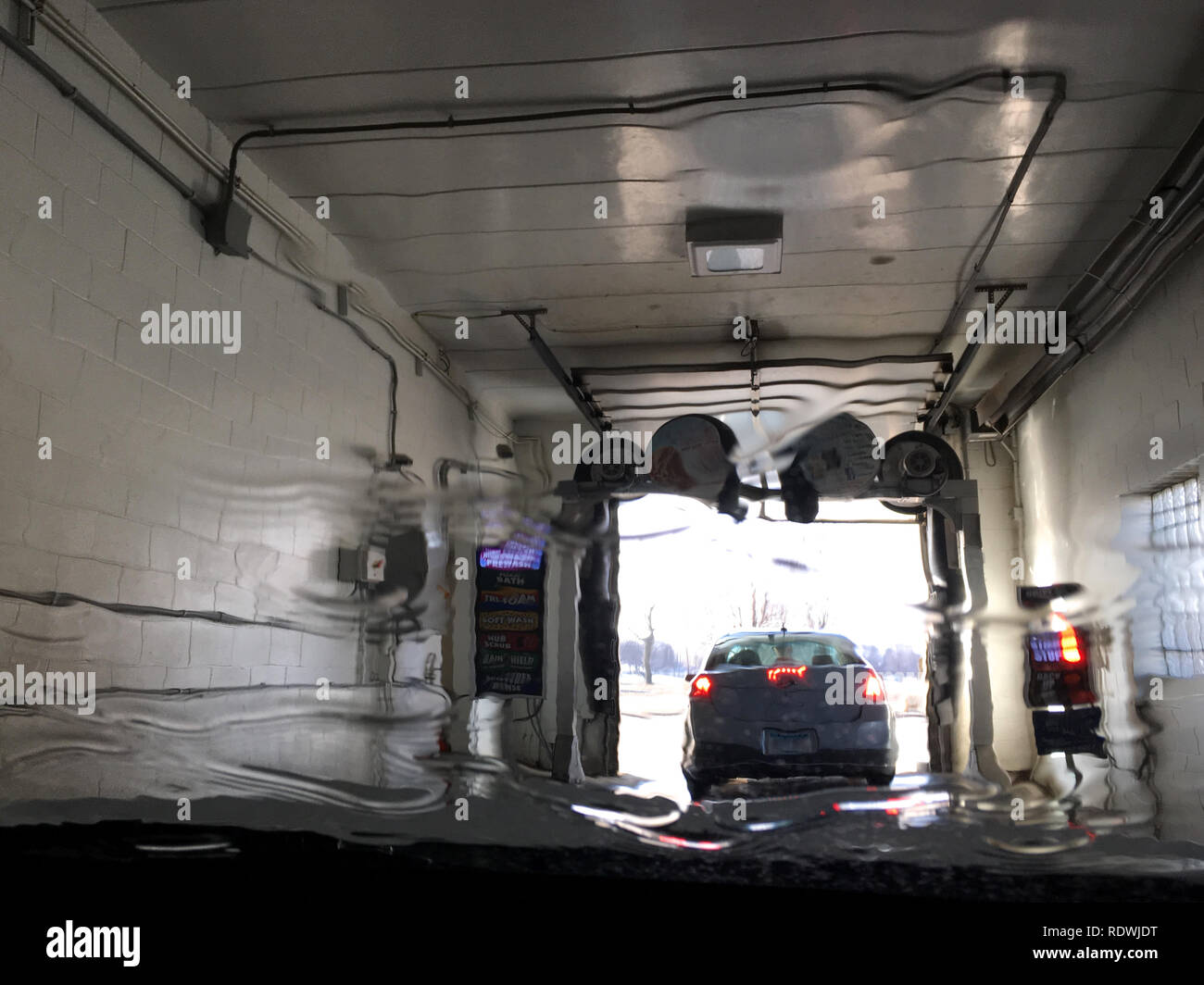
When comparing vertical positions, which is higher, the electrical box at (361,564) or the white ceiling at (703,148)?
the white ceiling at (703,148)

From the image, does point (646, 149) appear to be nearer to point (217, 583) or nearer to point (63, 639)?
point (217, 583)

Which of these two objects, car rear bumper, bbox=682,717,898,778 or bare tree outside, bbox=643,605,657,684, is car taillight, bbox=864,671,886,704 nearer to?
car rear bumper, bbox=682,717,898,778

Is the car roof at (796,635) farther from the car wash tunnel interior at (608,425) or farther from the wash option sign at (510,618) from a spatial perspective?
the wash option sign at (510,618)

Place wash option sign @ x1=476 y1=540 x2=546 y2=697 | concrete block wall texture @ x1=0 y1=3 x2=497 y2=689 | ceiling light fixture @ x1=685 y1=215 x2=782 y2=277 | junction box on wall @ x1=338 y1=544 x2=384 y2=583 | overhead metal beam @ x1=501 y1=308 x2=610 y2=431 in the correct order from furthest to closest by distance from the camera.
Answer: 1. overhead metal beam @ x1=501 y1=308 x2=610 y2=431
2. ceiling light fixture @ x1=685 y1=215 x2=782 y2=277
3. concrete block wall texture @ x1=0 y1=3 x2=497 y2=689
4. junction box on wall @ x1=338 y1=544 x2=384 y2=583
5. wash option sign @ x1=476 y1=540 x2=546 y2=697

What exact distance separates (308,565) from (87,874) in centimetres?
46

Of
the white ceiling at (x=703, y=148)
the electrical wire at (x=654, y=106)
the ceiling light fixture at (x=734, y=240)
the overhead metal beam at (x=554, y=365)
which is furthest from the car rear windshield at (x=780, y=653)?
the overhead metal beam at (x=554, y=365)

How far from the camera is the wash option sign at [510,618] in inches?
35.7

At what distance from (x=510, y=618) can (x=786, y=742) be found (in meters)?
0.32

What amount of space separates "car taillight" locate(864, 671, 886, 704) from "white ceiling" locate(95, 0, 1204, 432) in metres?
0.70

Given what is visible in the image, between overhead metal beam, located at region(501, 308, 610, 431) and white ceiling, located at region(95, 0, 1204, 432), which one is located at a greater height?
white ceiling, located at region(95, 0, 1204, 432)

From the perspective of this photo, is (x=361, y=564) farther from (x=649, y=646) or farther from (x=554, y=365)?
(x=554, y=365)

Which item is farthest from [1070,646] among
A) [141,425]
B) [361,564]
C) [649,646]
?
[141,425]

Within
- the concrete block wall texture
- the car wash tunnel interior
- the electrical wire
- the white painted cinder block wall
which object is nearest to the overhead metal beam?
the car wash tunnel interior

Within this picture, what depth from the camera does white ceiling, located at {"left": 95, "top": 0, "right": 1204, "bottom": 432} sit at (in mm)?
1604
